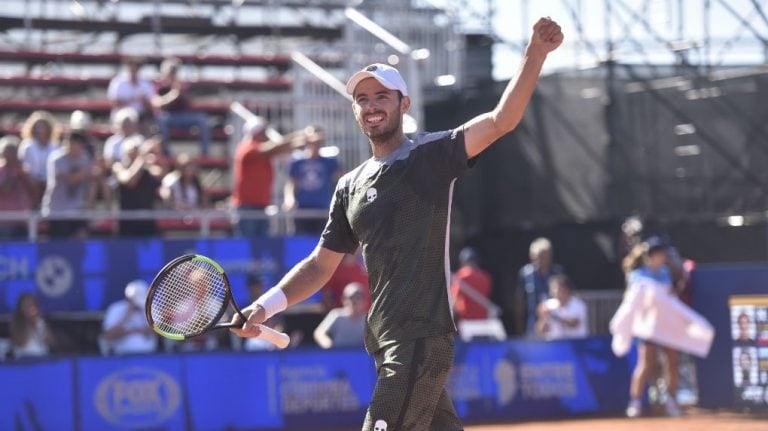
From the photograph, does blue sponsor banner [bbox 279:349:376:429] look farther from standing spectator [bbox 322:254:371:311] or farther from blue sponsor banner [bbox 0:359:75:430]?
blue sponsor banner [bbox 0:359:75:430]

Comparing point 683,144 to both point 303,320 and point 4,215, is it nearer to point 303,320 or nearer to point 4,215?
point 303,320

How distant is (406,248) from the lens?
6.01m

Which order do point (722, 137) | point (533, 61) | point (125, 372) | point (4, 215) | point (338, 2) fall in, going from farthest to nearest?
1. point (338, 2)
2. point (722, 137)
3. point (4, 215)
4. point (125, 372)
5. point (533, 61)

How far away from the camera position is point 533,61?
5.76 metres

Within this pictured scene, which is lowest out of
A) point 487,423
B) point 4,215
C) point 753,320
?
point 487,423

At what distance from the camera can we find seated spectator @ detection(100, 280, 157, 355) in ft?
48.5

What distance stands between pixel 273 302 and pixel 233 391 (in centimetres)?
815

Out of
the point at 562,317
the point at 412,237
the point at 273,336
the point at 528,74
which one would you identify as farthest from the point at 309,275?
the point at 562,317

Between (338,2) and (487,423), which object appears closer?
(487,423)

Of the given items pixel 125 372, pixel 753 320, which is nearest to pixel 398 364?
pixel 125 372

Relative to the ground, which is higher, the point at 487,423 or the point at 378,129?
the point at 378,129

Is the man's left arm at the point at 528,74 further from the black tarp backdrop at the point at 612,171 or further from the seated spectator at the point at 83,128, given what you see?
the black tarp backdrop at the point at 612,171

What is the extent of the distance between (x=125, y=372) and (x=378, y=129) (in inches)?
327

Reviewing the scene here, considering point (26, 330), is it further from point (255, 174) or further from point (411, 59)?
point (411, 59)
